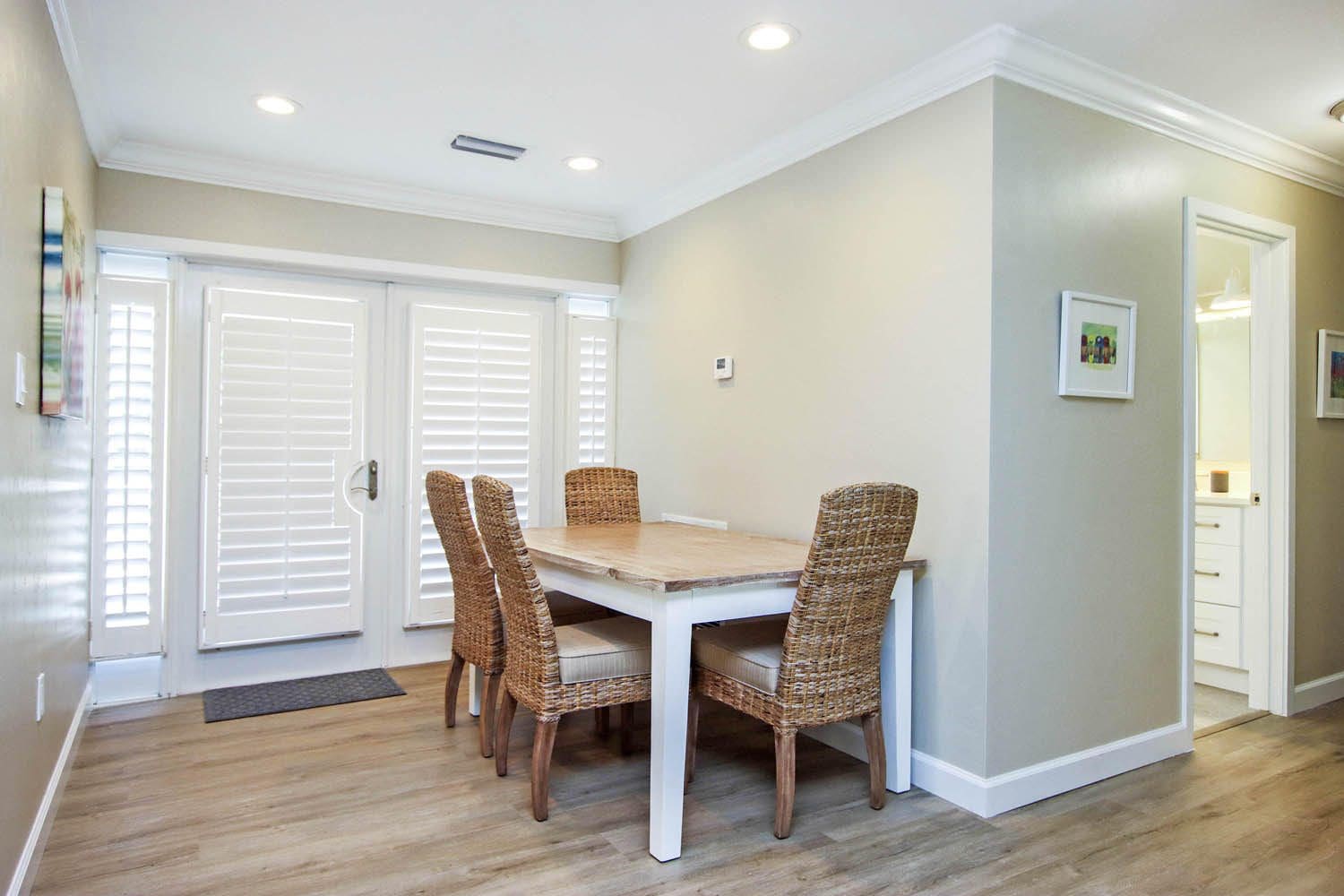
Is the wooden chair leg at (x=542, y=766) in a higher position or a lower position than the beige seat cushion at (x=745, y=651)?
lower

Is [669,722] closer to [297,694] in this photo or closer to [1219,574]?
[297,694]

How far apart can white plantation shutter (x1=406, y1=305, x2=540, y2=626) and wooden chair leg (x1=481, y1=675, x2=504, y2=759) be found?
1.41m

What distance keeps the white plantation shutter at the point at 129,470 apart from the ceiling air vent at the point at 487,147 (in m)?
1.50

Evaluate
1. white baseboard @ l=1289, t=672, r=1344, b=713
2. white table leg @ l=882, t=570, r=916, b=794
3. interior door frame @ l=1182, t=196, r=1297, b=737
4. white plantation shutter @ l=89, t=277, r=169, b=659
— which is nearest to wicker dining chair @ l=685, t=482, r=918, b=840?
white table leg @ l=882, t=570, r=916, b=794

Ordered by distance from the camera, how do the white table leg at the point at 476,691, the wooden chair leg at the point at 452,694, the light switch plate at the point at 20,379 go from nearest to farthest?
1. the light switch plate at the point at 20,379
2. the wooden chair leg at the point at 452,694
3. the white table leg at the point at 476,691

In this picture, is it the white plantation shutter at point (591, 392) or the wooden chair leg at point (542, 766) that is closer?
the wooden chair leg at point (542, 766)

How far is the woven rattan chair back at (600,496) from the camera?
4121 mm

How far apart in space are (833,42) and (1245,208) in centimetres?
191

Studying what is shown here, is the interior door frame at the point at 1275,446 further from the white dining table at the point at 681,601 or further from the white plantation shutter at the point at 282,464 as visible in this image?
the white plantation shutter at the point at 282,464

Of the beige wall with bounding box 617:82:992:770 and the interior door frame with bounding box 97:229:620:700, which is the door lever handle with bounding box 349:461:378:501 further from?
the beige wall with bounding box 617:82:992:770

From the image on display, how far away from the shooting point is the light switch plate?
199cm

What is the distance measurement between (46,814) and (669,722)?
69.0 inches

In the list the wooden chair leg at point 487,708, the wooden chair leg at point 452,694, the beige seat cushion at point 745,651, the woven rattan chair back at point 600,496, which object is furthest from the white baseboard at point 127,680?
the beige seat cushion at point 745,651

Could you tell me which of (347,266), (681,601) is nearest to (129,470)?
(347,266)
